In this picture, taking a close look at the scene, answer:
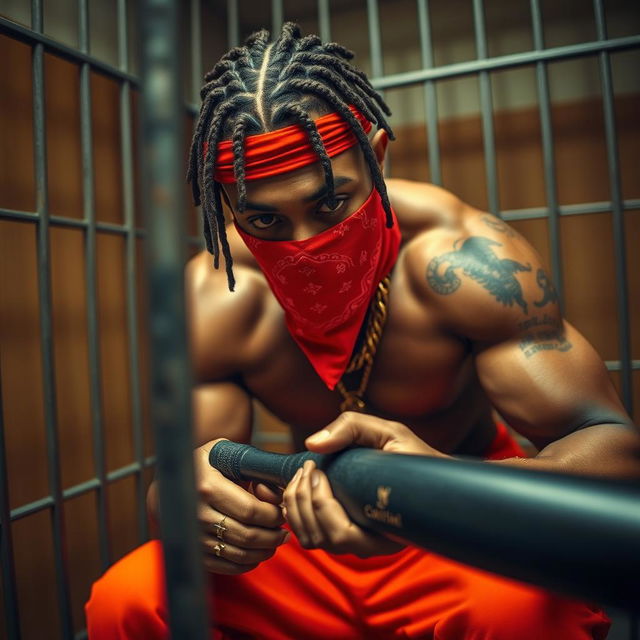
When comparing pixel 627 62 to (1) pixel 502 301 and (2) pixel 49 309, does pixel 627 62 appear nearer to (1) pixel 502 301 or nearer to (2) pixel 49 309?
(1) pixel 502 301

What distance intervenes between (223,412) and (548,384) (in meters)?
0.53

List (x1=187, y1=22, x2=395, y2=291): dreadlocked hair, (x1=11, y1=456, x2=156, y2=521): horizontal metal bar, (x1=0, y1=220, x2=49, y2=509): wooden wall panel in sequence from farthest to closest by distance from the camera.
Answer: (x1=0, y1=220, x2=49, y2=509): wooden wall panel < (x1=11, y1=456, x2=156, y2=521): horizontal metal bar < (x1=187, y1=22, x2=395, y2=291): dreadlocked hair

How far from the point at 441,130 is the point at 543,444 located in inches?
45.9

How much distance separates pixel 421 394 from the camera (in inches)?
39.9

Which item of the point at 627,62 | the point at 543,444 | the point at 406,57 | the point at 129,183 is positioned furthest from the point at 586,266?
the point at 129,183

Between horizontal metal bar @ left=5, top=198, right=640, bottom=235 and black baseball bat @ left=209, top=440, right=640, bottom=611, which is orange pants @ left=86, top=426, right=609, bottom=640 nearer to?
black baseball bat @ left=209, top=440, right=640, bottom=611

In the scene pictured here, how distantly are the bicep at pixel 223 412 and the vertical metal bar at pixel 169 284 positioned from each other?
2.56 feet

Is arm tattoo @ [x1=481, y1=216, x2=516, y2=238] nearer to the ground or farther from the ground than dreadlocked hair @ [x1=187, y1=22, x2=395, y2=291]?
nearer to the ground

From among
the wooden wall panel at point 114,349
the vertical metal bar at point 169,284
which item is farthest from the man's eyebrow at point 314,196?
the wooden wall panel at point 114,349

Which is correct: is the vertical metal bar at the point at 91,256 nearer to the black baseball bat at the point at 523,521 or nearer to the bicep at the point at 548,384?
the bicep at the point at 548,384

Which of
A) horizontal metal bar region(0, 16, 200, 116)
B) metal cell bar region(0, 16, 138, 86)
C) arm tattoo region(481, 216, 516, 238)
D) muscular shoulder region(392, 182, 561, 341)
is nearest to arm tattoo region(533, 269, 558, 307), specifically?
muscular shoulder region(392, 182, 561, 341)

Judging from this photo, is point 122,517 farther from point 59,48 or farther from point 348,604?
point 59,48

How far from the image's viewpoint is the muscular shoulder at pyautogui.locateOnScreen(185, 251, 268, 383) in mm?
1022

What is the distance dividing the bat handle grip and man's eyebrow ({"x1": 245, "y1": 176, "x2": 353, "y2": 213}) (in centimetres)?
33
